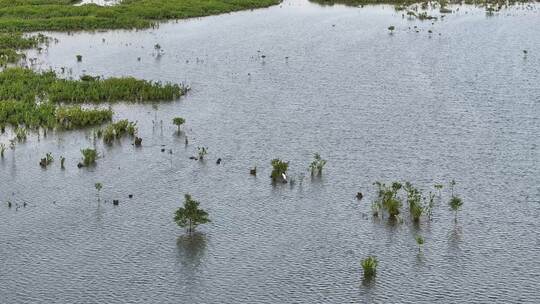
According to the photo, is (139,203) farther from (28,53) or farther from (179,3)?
(179,3)

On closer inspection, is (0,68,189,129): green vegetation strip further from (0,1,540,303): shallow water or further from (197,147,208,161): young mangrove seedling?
(197,147,208,161): young mangrove seedling

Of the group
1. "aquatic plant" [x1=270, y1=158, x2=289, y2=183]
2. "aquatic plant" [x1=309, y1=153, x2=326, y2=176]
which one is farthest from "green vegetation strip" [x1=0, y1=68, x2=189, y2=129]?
"aquatic plant" [x1=309, y1=153, x2=326, y2=176]

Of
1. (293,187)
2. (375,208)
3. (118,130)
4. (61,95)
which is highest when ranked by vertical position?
(61,95)

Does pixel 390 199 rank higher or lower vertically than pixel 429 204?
higher

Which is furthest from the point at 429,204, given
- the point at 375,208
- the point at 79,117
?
the point at 79,117

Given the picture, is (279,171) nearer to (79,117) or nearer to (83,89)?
(79,117)

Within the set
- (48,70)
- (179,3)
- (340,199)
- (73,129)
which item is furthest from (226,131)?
(179,3)
